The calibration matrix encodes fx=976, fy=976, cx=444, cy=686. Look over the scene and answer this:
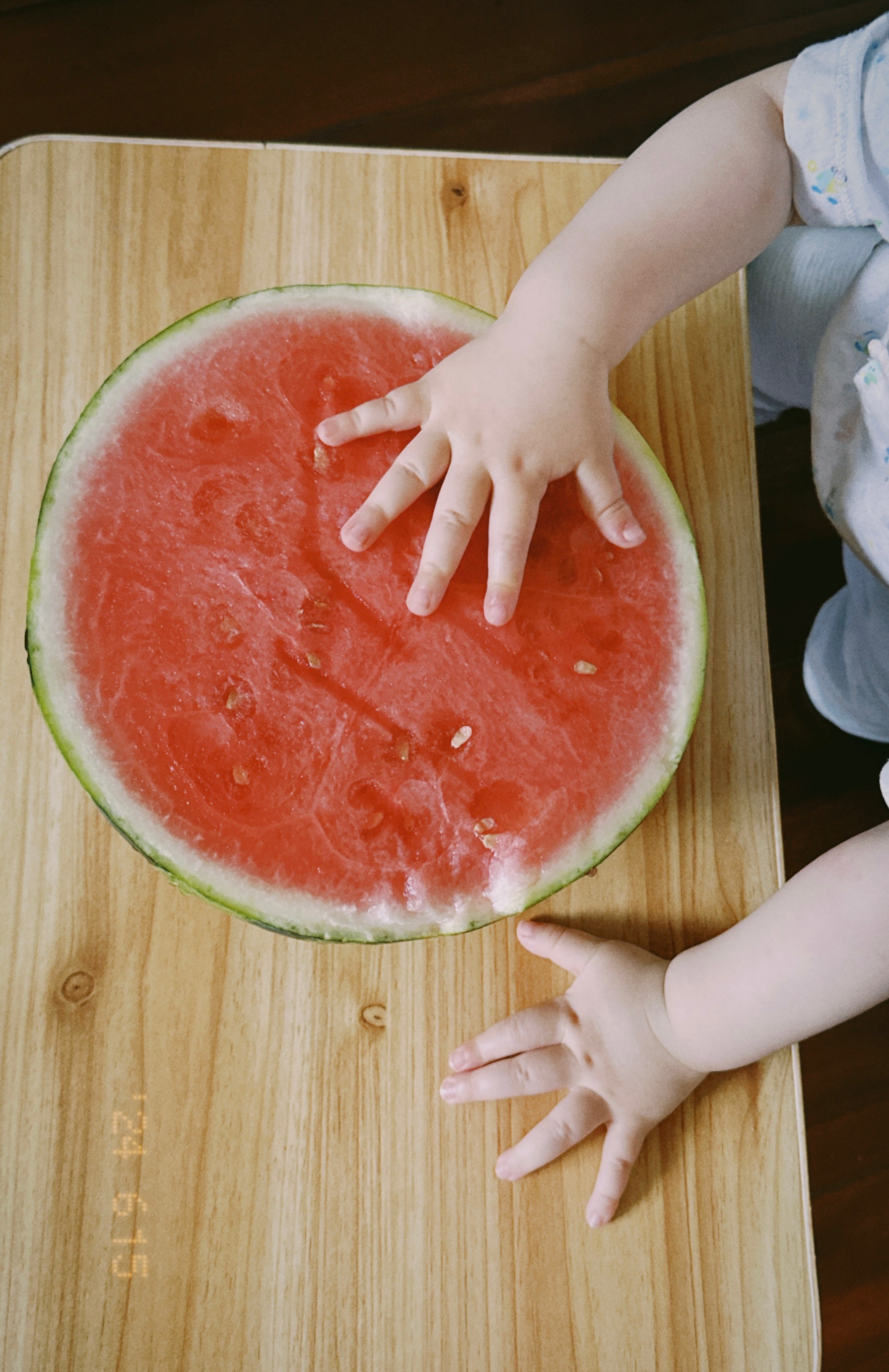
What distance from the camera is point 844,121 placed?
24.4 inches

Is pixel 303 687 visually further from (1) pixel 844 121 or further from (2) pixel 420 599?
(1) pixel 844 121

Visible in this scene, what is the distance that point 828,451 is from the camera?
2.55 feet

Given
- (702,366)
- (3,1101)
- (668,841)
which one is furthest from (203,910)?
(702,366)

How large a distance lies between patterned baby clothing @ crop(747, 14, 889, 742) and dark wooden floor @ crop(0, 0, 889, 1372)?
162 millimetres

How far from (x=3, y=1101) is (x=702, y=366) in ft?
2.25

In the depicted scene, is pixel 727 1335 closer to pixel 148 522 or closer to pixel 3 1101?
pixel 3 1101

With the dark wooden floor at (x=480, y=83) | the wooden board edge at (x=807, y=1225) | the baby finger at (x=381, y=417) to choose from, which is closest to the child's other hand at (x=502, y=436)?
the baby finger at (x=381, y=417)

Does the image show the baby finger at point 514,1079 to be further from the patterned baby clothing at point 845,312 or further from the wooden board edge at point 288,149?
the wooden board edge at point 288,149

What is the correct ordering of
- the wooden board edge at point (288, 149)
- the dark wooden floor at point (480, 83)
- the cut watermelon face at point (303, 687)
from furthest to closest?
1. the dark wooden floor at point (480, 83)
2. the wooden board edge at point (288, 149)
3. the cut watermelon face at point (303, 687)

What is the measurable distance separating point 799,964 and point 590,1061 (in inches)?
5.7

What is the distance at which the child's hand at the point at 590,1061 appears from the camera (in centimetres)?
60

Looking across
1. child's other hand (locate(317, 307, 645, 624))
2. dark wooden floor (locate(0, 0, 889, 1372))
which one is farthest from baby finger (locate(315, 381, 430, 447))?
dark wooden floor (locate(0, 0, 889, 1372))

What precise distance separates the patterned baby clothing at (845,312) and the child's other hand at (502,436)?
200 millimetres

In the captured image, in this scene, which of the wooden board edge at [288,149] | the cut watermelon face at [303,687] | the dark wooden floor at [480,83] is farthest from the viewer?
the dark wooden floor at [480,83]
